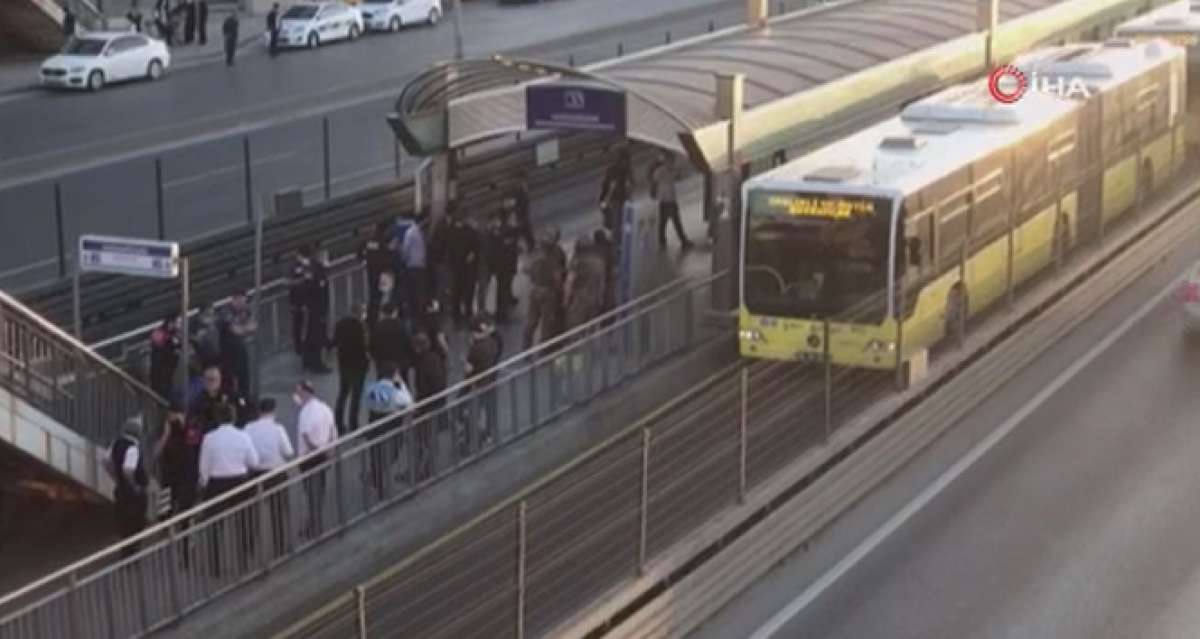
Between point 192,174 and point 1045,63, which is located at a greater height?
point 1045,63

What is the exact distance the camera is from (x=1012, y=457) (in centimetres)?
2147

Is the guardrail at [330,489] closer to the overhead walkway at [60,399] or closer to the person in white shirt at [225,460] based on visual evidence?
the person in white shirt at [225,460]

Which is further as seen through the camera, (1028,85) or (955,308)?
(1028,85)

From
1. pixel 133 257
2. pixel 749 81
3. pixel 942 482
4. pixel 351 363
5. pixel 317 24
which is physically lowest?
pixel 317 24

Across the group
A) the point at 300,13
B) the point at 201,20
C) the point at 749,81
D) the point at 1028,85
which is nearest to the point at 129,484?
the point at 749,81

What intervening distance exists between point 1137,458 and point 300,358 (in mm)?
9430

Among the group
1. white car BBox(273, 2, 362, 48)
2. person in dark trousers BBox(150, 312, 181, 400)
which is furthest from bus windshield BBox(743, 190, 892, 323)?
white car BBox(273, 2, 362, 48)

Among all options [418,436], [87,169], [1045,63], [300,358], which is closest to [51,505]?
[418,436]

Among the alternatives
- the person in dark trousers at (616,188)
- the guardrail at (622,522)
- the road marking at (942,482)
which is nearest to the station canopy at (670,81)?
the person in dark trousers at (616,188)

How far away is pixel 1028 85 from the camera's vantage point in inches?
1226

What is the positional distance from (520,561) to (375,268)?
11.9 metres

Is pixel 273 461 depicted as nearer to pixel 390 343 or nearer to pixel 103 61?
pixel 390 343

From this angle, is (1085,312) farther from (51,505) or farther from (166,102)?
(166,102)

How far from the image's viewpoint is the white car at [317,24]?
59.6 metres
